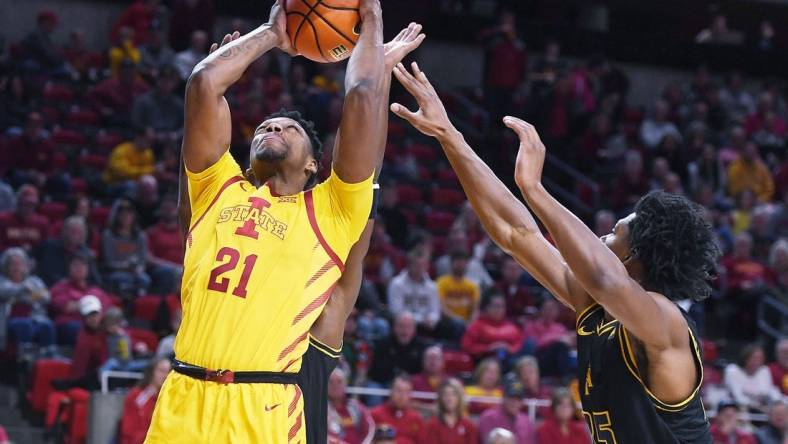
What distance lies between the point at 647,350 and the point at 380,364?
7.78 meters

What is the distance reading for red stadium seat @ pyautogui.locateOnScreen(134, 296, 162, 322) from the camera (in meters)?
11.8

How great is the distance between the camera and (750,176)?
1730cm

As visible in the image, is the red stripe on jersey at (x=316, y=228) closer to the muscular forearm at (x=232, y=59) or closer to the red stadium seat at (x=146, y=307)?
the muscular forearm at (x=232, y=59)

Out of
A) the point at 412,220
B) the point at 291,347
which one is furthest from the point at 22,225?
the point at 291,347

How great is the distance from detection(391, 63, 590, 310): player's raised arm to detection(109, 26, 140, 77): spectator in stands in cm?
1177

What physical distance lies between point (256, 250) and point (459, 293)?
8.96 metres

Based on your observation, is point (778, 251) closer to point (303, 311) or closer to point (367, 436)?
point (367, 436)

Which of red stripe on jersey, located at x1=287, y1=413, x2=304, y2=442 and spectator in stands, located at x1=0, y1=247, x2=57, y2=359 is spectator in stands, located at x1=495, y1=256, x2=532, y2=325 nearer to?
spectator in stands, located at x1=0, y1=247, x2=57, y2=359

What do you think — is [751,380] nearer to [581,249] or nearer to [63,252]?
[63,252]

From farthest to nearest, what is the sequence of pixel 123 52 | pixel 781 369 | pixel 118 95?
pixel 123 52 < pixel 118 95 < pixel 781 369

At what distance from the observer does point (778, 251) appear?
1522 centimetres

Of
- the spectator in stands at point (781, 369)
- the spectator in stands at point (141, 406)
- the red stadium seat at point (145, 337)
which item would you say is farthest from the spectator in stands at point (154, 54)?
the spectator in stands at point (781, 369)

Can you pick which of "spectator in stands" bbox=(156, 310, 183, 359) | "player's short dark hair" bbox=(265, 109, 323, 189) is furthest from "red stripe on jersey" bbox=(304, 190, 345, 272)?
"spectator in stands" bbox=(156, 310, 183, 359)

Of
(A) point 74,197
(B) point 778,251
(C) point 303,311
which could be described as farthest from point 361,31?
(B) point 778,251
